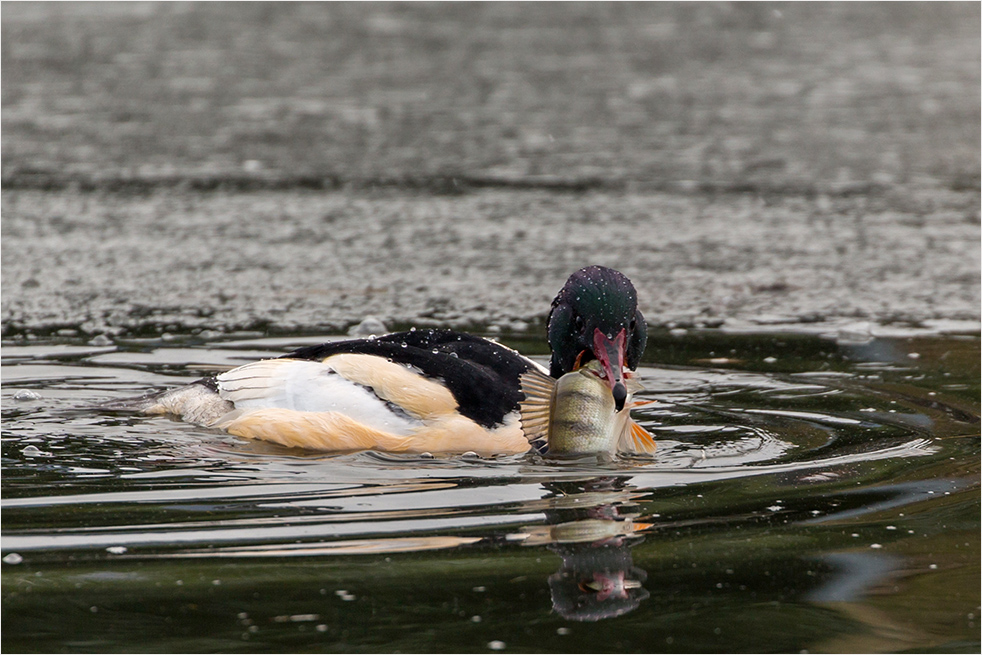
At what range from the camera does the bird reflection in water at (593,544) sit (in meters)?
4.11

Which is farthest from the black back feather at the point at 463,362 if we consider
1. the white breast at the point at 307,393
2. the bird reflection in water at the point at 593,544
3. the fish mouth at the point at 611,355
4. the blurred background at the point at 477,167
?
the blurred background at the point at 477,167

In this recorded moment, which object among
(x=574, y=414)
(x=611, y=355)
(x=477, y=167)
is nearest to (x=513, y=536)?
(x=574, y=414)

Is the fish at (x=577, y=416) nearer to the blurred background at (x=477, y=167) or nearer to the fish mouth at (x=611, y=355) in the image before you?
the fish mouth at (x=611, y=355)

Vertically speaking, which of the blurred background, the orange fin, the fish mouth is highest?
the blurred background

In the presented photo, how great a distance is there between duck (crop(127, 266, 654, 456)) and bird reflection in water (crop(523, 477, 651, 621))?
42cm

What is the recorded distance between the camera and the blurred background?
31.0ft

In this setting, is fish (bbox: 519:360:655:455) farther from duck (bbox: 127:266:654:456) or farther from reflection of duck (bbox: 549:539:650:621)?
reflection of duck (bbox: 549:539:650:621)

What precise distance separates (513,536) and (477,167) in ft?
30.5

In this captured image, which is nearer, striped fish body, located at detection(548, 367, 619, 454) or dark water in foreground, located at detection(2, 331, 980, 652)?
dark water in foreground, located at detection(2, 331, 980, 652)

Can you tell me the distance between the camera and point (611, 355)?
5582 mm

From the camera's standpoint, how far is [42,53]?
65.6ft

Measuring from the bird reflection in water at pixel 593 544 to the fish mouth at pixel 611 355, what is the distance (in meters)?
0.38

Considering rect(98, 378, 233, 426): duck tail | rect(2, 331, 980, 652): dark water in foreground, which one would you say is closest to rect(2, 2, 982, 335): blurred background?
rect(98, 378, 233, 426): duck tail

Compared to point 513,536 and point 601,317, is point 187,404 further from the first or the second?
point 513,536
